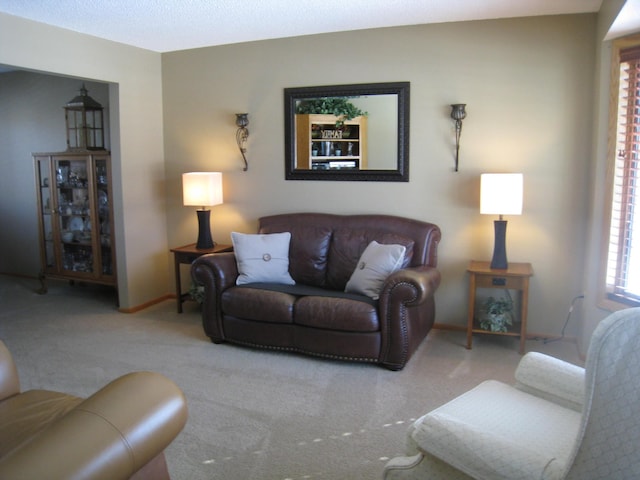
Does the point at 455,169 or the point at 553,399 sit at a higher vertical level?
the point at 455,169

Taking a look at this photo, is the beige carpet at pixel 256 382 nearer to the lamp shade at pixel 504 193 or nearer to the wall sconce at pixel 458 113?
the lamp shade at pixel 504 193

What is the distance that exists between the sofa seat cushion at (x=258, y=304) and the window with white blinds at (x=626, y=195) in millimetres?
2112

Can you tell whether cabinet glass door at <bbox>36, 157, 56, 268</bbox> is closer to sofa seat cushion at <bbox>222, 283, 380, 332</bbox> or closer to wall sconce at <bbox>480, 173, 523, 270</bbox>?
sofa seat cushion at <bbox>222, 283, 380, 332</bbox>

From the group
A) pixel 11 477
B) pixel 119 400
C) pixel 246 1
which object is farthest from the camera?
pixel 246 1

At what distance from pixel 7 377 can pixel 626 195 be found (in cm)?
342

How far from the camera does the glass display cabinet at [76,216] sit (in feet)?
16.6

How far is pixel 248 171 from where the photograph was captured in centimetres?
482

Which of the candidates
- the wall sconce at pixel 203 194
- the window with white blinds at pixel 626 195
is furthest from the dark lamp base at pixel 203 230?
the window with white blinds at pixel 626 195

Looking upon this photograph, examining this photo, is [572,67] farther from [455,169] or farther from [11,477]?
[11,477]

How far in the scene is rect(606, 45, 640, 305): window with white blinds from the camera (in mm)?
3117

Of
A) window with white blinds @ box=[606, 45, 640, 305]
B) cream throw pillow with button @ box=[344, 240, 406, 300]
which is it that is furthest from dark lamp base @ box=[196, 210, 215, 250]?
window with white blinds @ box=[606, 45, 640, 305]

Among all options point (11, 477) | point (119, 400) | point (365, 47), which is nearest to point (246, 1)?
point (365, 47)

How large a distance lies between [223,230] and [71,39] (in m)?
2.03

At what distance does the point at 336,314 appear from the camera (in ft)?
11.5
